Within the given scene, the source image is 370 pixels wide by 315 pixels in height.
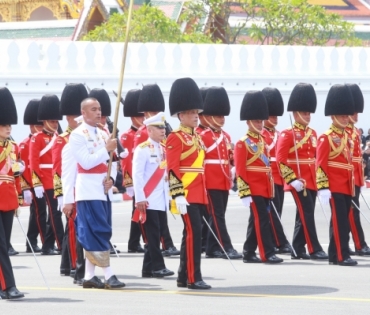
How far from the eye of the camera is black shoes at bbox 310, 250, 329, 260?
46.6 feet

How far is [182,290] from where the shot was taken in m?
11.5

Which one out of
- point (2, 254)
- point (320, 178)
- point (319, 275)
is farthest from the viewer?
point (320, 178)

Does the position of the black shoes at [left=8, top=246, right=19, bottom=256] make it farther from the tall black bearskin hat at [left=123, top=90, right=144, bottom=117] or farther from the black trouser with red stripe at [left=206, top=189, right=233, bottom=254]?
the tall black bearskin hat at [left=123, top=90, right=144, bottom=117]

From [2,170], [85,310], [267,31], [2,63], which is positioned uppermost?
[267,31]

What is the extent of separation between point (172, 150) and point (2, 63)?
12.4 m

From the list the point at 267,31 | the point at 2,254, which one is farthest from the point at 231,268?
the point at 267,31

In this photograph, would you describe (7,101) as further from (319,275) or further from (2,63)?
(2,63)

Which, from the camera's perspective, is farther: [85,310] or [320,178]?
[320,178]

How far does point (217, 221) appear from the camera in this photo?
1459 cm

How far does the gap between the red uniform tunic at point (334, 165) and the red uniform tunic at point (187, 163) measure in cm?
192

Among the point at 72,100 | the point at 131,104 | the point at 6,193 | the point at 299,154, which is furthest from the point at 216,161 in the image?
the point at 6,193

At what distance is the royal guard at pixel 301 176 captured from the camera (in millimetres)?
14320

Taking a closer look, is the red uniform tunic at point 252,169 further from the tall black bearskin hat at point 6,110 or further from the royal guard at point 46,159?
the tall black bearskin hat at point 6,110

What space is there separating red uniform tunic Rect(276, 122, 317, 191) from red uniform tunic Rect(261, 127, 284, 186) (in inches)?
39.5
